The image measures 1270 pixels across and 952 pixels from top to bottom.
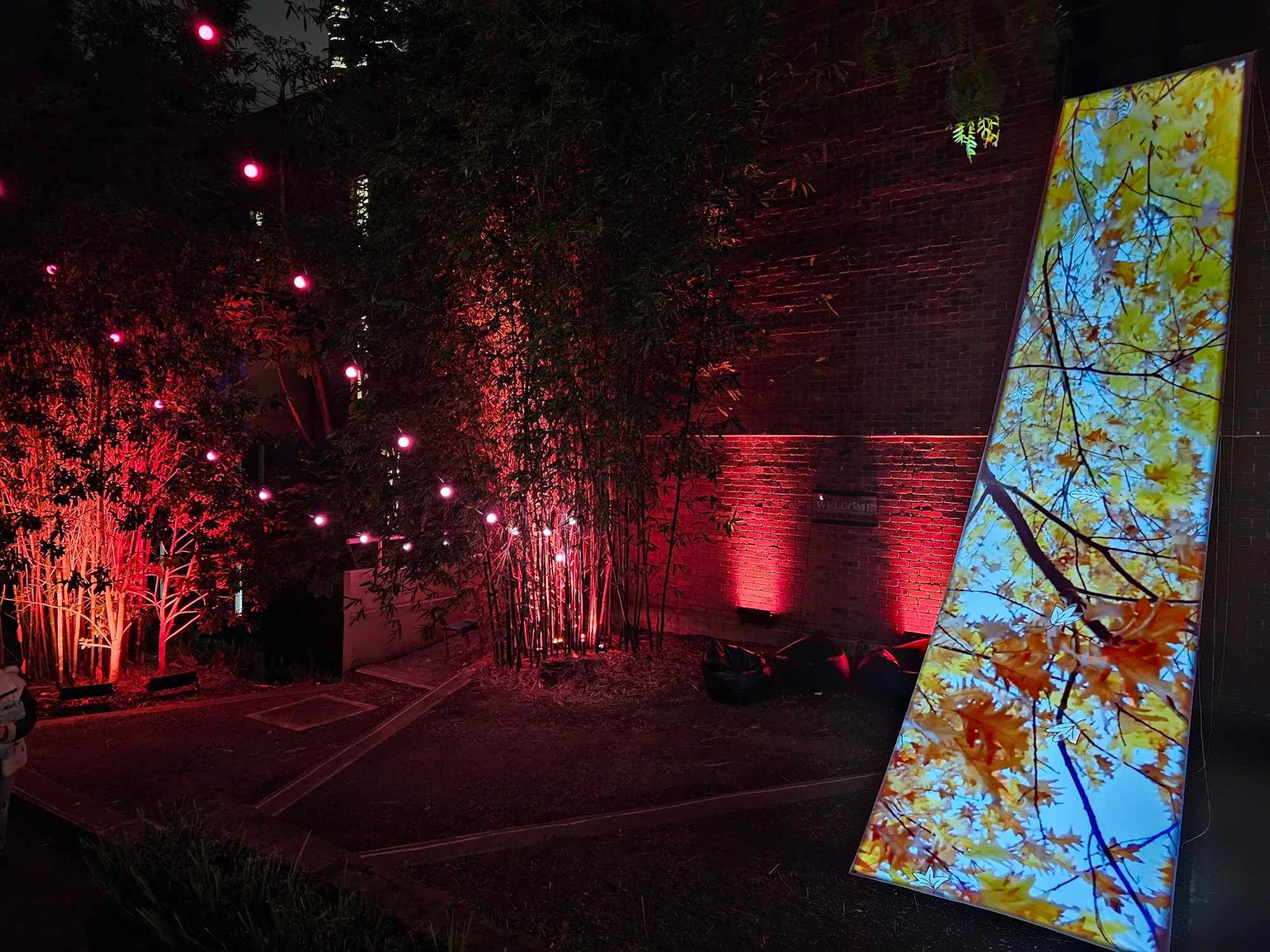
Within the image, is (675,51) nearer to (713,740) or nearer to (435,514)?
(435,514)

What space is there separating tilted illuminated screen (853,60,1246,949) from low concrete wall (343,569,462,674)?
169 inches

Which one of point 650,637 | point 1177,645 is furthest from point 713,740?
point 1177,645

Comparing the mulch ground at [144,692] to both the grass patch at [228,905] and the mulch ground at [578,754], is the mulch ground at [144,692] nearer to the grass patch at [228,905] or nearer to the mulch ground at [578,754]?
the mulch ground at [578,754]

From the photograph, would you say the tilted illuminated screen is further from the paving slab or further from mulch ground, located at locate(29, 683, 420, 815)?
the paving slab

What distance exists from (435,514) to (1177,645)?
16.7 feet

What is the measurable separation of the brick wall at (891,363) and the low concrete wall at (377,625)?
275 centimetres

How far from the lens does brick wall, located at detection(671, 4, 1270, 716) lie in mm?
5371

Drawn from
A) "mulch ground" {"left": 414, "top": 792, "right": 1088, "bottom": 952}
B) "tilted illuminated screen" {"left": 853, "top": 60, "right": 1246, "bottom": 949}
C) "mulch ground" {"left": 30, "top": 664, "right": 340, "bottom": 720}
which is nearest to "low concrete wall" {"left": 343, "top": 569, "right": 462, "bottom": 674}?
"mulch ground" {"left": 30, "top": 664, "right": 340, "bottom": 720}

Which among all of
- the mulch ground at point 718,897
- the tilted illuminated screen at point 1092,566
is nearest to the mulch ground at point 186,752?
the mulch ground at point 718,897

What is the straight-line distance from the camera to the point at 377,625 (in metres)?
7.41

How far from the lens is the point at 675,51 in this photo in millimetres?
6328

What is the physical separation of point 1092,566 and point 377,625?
5957mm

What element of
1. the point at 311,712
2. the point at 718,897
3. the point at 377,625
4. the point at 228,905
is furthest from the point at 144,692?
the point at 718,897

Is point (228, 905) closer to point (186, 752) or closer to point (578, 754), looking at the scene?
point (578, 754)
